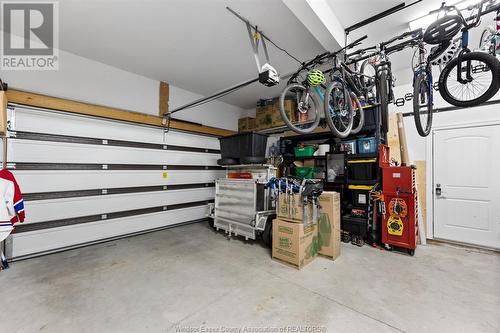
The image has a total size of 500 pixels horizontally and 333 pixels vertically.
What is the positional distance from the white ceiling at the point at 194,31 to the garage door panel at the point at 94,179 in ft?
6.68

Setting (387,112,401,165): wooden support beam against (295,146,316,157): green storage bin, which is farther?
(295,146,316,157): green storage bin

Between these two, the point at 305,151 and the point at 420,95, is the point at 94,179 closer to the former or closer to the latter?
the point at 305,151

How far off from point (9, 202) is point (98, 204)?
115cm

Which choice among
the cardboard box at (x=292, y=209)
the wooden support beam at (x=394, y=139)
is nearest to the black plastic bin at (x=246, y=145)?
the cardboard box at (x=292, y=209)

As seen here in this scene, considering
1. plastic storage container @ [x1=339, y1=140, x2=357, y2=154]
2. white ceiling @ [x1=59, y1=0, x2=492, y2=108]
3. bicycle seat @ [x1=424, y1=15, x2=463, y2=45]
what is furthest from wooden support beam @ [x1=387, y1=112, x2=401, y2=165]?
bicycle seat @ [x1=424, y1=15, x2=463, y2=45]

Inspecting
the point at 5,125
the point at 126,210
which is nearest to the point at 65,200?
the point at 126,210

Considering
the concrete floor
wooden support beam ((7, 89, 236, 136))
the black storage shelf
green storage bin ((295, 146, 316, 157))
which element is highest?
wooden support beam ((7, 89, 236, 136))

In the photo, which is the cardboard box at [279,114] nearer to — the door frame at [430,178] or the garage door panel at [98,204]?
the door frame at [430,178]

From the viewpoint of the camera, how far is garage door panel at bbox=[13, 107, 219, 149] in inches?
122

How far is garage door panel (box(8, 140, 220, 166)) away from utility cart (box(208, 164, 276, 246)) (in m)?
1.33

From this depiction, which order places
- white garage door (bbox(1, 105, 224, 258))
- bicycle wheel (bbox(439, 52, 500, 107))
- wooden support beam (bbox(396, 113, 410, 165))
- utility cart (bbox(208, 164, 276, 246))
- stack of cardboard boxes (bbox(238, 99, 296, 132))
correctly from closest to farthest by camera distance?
bicycle wheel (bbox(439, 52, 500, 107)), white garage door (bbox(1, 105, 224, 258)), utility cart (bbox(208, 164, 276, 246)), wooden support beam (bbox(396, 113, 410, 165)), stack of cardboard boxes (bbox(238, 99, 296, 132))

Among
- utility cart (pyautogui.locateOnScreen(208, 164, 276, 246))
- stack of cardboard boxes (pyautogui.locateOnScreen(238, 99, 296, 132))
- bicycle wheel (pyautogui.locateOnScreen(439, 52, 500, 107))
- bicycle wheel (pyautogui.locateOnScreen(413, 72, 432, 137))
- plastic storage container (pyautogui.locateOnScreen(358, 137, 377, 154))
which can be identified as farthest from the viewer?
stack of cardboard boxes (pyautogui.locateOnScreen(238, 99, 296, 132))

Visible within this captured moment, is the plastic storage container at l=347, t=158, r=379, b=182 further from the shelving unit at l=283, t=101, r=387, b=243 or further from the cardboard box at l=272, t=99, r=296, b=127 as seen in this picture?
the cardboard box at l=272, t=99, r=296, b=127

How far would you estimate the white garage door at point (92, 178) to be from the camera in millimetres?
3078
